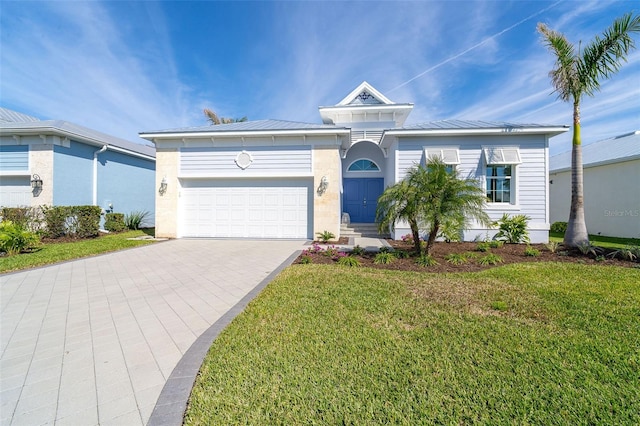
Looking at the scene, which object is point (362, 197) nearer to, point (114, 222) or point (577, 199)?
point (577, 199)

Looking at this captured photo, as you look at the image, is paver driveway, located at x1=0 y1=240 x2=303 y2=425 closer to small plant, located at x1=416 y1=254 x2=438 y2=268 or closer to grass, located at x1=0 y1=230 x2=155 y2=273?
grass, located at x1=0 y1=230 x2=155 y2=273

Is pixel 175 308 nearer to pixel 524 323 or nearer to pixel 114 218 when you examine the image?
pixel 524 323

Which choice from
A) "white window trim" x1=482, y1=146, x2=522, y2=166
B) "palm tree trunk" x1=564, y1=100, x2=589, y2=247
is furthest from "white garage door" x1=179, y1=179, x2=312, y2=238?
"palm tree trunk" x1=564, y1=100, x2=589, y2=247

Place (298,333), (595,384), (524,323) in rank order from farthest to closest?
(524,323), (298,333), (595,384)

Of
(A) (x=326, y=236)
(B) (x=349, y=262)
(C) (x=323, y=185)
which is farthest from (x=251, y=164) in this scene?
(B) (x=349, y=262)

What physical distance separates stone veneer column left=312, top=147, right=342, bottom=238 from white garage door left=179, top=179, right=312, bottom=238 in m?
0.56

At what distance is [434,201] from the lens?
237 inches

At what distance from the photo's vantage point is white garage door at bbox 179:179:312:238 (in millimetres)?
10656

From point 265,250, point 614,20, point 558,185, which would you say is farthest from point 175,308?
point 558,185

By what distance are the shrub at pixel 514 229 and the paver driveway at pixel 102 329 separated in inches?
339

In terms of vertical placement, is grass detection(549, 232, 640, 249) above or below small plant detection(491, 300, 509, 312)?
above

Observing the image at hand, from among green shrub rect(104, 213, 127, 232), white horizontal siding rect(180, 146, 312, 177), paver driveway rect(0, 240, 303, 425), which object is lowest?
paver driveway rect(0, 240, 303, 425)

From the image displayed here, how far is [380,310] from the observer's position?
144 inches

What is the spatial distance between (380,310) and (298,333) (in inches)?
50.7
